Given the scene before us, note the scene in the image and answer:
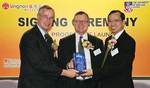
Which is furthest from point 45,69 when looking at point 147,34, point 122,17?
point 147,34

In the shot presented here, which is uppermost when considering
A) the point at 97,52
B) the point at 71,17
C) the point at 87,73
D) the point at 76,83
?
the point at 71,17

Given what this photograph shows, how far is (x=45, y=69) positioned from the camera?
3.80 meters

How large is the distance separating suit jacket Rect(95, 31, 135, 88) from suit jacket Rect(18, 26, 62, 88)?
0.53 meters

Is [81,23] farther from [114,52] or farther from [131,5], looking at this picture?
[131,5]

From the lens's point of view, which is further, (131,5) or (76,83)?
(131,5)

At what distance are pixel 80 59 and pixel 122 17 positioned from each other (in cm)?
66

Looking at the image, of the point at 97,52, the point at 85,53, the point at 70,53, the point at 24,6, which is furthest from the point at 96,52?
the point at 24,6

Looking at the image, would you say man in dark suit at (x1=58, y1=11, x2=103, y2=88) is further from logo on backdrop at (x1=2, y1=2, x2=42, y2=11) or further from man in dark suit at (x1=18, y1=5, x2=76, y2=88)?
logo on backdrop at (x1=2, y1=2, x2=42, y2=11)

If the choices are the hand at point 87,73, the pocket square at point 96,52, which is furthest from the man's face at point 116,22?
the hand at point 87,73

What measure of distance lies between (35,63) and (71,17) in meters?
1.37

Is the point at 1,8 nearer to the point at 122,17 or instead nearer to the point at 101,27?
the point at 101,27

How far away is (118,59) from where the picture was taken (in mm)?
3906

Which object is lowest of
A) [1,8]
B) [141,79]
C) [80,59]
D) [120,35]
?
[141,79]

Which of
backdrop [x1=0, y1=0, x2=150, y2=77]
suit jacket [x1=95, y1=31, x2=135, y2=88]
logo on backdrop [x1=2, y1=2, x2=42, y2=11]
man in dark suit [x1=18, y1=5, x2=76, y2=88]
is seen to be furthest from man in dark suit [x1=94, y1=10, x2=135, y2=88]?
logo on backdrop [x1=2, y1=2, x2=42, y2=11]
